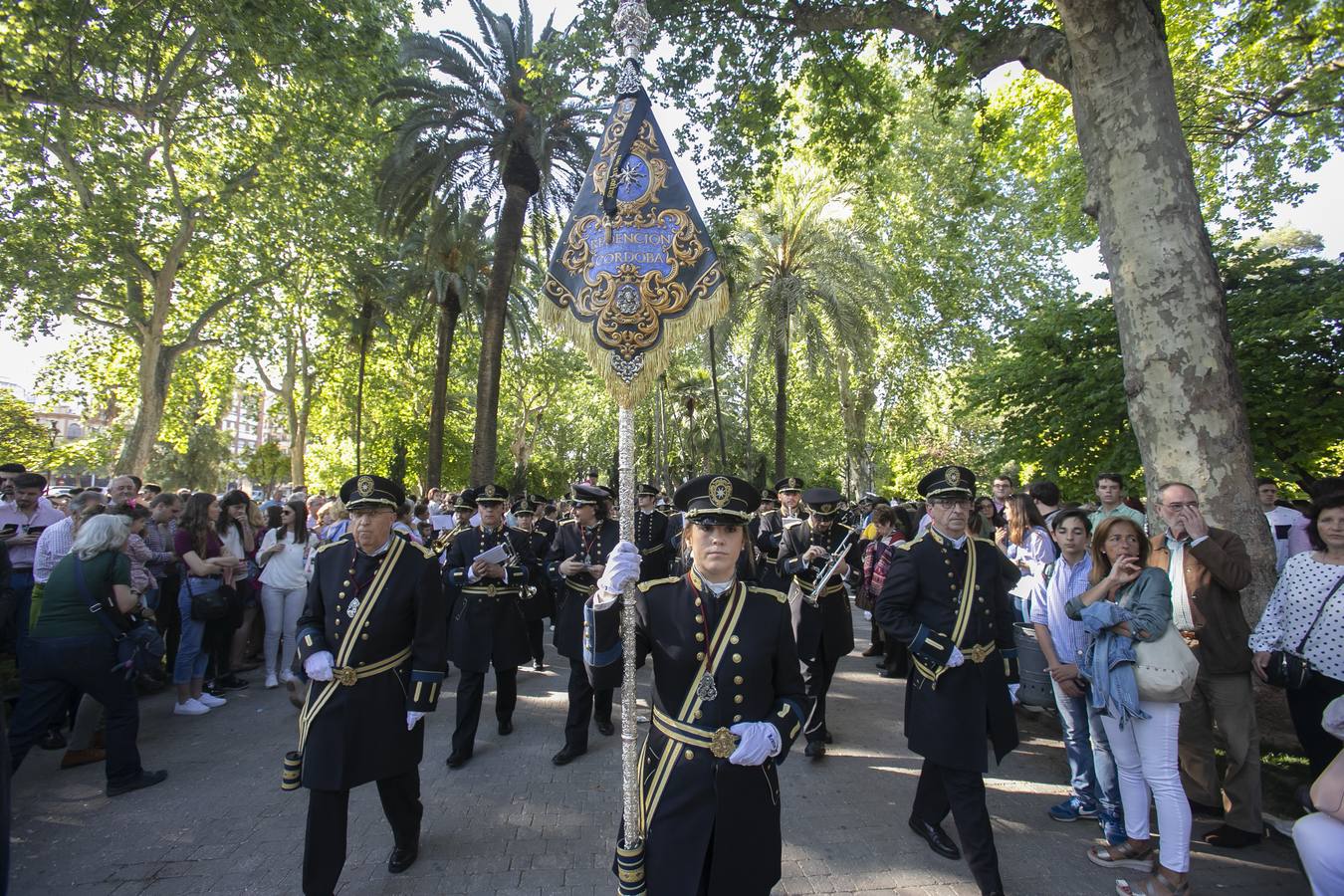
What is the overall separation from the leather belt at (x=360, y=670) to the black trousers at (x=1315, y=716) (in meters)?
5.37

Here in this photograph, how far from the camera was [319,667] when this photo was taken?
3.67 meters

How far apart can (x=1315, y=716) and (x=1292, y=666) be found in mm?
386

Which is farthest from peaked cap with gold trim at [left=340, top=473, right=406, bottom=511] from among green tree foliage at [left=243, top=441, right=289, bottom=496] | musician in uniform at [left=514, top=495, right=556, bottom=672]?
green tree foliage at [left=243, top=441, right=289, bottom=496]

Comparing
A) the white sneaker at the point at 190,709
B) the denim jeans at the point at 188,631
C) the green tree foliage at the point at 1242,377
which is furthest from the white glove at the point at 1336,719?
the white sneaker at the point at 190,709

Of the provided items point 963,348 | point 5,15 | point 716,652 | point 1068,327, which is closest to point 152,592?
point 716,652

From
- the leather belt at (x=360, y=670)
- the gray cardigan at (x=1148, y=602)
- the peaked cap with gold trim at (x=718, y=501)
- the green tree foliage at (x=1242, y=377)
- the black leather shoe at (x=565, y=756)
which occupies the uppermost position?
the green tree foliage at (x=1242, y=377)

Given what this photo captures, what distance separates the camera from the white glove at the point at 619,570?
298cm

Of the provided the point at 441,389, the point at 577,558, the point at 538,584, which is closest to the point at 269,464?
the point at 441,389

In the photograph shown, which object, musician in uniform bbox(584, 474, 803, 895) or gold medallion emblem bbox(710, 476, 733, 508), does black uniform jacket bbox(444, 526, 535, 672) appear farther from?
gold medallion emblem bbox(710, 476, 733, 508)

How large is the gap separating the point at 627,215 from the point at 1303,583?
4.56 metres

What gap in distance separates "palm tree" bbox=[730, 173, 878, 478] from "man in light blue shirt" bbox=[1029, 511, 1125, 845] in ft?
51.1

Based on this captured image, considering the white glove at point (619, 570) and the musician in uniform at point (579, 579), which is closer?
the white glove at point (619, 570)

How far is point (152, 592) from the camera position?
7152 millimetres

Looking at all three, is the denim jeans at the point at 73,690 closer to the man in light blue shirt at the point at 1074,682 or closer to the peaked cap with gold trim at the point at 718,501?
the peaked cap with gold trim at the point at 718,501
